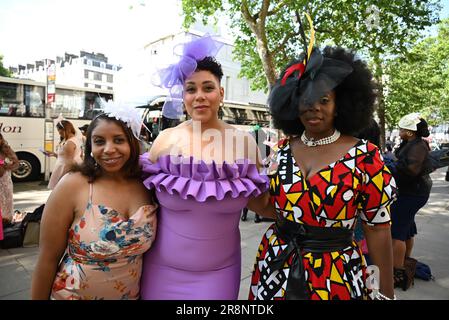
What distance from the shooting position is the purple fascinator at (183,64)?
63.9 inches

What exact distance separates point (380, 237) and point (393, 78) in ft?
57.1

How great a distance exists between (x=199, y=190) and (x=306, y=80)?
2.34 feet

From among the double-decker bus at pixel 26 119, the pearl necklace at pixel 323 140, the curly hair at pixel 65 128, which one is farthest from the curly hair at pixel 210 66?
the double-decker bus at pixel 26 119

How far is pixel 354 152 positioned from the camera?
1.45 metres

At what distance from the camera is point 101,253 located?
1.47m

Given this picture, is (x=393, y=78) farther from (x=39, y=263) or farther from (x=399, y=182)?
(x=39, y=263)

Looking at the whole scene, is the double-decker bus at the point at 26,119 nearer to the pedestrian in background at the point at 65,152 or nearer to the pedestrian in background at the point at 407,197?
the pedestrian in background at the point at 65,152

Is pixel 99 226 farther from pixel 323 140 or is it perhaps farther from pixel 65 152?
pixel 65 152

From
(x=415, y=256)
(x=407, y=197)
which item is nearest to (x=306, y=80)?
(x=407, y=197)

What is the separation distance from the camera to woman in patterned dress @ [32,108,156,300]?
1.47 meters

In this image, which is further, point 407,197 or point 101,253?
point 407,197

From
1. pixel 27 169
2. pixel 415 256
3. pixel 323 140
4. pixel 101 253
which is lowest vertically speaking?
pixel 415 256

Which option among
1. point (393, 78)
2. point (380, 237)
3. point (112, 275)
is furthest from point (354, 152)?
point (393, 78)

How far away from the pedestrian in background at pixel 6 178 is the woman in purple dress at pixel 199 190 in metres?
3.94
